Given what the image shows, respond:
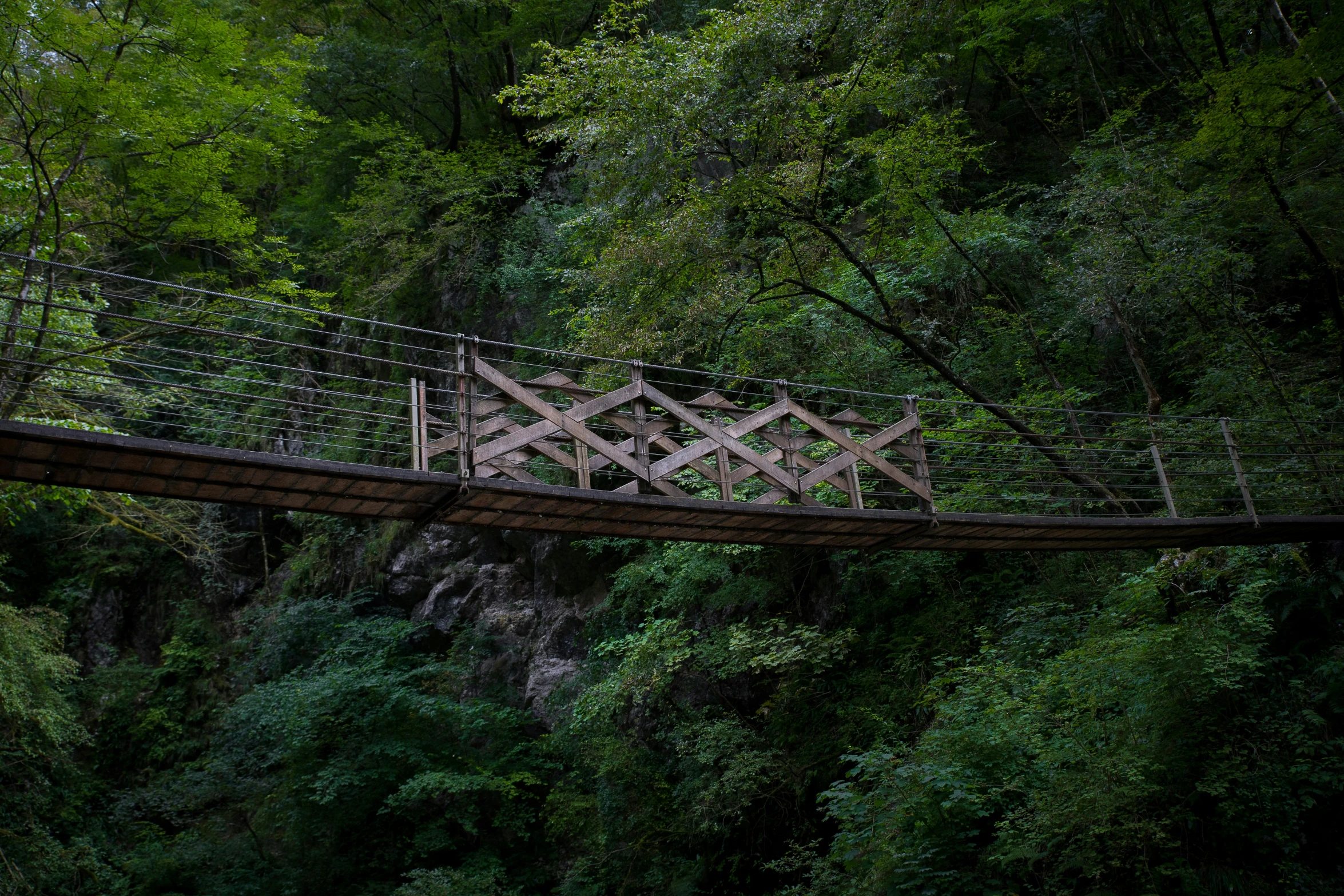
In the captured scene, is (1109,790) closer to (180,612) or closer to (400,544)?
(400,544)

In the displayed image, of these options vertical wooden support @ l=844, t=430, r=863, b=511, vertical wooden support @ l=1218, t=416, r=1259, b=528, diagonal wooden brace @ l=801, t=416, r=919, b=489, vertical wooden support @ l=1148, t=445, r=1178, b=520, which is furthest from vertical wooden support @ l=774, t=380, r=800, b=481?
vertical wooden support @ l=1218, t=416, r=1259, b=528

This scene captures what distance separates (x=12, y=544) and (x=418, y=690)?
389 inches

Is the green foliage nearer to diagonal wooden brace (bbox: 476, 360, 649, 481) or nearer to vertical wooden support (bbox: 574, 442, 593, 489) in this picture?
diagonal wooden brace (bbox: 476, 360, 649, 481)

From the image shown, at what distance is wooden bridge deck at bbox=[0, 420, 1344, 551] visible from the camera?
4.46m

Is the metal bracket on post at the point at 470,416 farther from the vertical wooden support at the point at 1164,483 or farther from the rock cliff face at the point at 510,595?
the rock cliff face at the point at 510,595

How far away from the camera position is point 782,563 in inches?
412

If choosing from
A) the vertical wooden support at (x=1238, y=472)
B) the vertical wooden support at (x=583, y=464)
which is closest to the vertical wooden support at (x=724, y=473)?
the vertical wooden support at (x=583, y=464)

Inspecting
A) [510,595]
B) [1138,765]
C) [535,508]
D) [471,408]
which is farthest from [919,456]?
[510,595]

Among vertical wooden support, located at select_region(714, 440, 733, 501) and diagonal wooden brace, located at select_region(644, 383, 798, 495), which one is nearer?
diagonal wooden brace, located at select_region(644, 383, 798, 495)

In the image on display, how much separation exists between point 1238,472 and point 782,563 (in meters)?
4.57

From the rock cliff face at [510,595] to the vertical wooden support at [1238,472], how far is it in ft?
25.8

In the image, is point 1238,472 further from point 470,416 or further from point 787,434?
point 470,416

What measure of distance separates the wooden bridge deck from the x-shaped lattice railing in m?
0.24

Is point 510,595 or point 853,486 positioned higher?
point 853,486
